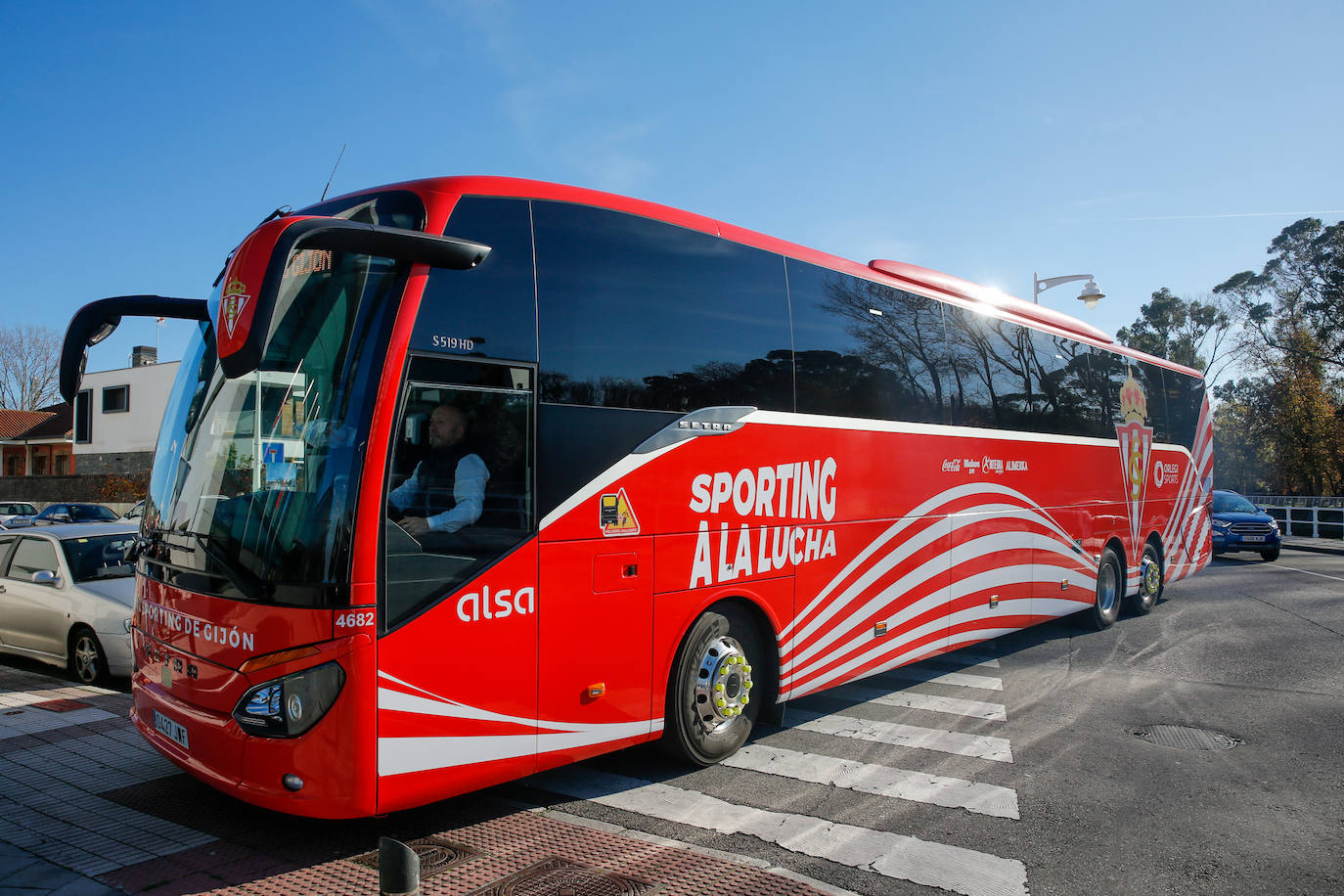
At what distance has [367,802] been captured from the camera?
4.13m

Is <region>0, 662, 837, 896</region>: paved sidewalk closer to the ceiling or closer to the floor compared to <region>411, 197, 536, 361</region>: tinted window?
closer to the floor

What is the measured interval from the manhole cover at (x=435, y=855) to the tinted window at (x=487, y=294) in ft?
8.29

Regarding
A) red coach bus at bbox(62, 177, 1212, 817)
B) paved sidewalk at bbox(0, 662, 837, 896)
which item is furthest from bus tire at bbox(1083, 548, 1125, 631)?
paved sidewalk at bbox(0, 662, 837, 896)

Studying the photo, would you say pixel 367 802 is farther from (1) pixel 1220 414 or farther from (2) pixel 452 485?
(1) pixel 1220 414

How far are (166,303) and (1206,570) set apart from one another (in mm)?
20537

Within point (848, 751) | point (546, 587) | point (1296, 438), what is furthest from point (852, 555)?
point (1296, 438)

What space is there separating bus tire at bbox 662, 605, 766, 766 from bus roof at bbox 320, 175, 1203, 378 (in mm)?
2725

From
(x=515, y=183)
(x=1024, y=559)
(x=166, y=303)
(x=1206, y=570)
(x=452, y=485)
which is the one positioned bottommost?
(x=1206, y=570)

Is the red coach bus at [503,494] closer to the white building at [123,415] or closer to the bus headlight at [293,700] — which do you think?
the bus headlight at [293,700]

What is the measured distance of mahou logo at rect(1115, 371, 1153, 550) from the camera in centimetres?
1209

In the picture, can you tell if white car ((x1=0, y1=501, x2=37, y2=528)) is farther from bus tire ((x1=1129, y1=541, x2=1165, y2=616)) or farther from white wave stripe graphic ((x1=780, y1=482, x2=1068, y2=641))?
bus tire ((x1=1129, y1=541, x2=1165, y2=616))

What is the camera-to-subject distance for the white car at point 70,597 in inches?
337

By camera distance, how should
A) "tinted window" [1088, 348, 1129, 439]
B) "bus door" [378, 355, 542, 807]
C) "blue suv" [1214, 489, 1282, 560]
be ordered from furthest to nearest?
1. "blue suv" [1214, 489, 1282, 560]
2. "tinted window" [1088, 348, 1129, 439]
3. "bus door" [378, 355, 542, 807]

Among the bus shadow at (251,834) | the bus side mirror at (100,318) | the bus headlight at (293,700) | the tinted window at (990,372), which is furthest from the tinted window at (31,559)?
the tinted window at (990,372)
